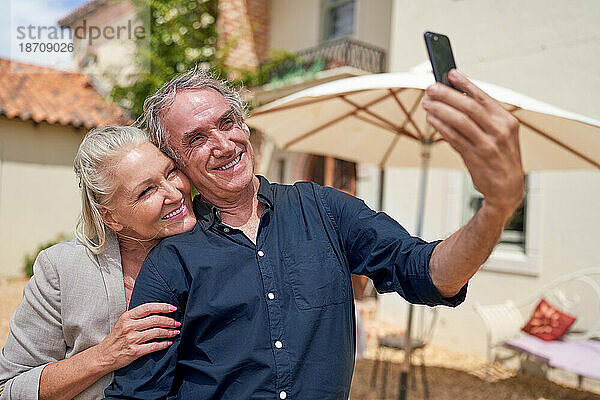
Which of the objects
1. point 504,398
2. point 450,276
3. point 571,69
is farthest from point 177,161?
point 571,69

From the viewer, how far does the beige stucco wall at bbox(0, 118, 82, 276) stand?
35.5ft

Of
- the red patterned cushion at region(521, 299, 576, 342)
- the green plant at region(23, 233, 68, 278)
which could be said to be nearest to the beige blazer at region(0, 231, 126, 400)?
the red patterned cushion at region(521, 299, 576, 342)

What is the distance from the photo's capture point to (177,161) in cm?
174

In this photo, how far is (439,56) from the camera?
102 centimetres

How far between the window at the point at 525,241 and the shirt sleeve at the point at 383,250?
4896 millimetres

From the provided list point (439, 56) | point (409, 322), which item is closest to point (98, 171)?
point (439, 56)

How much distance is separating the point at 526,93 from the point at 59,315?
597 cm

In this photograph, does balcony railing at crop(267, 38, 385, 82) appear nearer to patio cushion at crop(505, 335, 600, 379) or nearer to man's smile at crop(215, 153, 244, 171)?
patio cushion at crop(505, 335, 600, 379)

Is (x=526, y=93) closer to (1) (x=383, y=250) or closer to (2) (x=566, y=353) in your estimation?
(2) (x=566, y=353)

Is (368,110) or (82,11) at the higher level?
(82,11)

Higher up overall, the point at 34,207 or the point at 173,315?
the point at 173,315

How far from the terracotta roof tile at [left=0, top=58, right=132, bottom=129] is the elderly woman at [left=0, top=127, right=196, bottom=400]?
30.4 feet

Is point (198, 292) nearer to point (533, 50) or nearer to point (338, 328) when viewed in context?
point (338, 328)

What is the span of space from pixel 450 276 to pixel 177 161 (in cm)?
92
